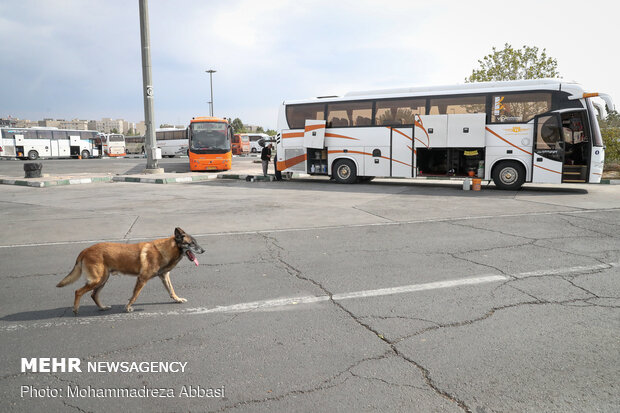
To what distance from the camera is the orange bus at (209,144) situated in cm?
2520

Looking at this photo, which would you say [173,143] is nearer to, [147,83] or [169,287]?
[147,83]

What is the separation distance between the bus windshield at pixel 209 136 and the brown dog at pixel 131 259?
21906 millimetres

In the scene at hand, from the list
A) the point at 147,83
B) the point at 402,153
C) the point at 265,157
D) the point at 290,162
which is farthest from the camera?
the point at 147,83

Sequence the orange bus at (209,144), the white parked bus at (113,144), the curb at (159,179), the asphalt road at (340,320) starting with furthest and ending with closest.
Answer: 1. the white parked bus at (113,144)
2. the orange bus at (209,144)
3. the curb at (159,179)
4. the asphalt road at (340,320)

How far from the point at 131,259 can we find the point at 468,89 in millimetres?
14666

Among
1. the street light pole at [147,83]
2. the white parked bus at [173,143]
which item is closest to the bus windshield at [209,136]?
the street light pole at [147,83]

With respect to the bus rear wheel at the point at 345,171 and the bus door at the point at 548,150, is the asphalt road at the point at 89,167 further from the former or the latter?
the bus door at the point at 548,150

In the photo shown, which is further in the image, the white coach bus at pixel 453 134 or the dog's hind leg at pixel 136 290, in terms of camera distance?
the white coach bus at pixel 453 134

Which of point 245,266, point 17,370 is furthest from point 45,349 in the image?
point 245,266

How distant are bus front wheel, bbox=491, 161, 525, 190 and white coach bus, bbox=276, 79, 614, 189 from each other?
3cm

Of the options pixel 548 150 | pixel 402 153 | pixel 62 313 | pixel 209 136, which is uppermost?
pixel 209 136

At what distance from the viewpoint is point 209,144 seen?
25562mm

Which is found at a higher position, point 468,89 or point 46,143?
point 468,89

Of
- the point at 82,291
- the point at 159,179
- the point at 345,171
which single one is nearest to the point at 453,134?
the point at 345,171
